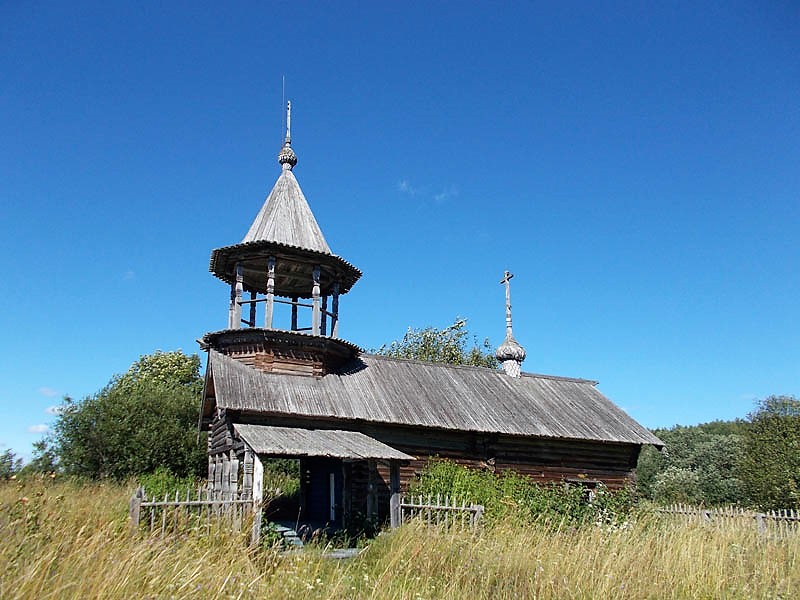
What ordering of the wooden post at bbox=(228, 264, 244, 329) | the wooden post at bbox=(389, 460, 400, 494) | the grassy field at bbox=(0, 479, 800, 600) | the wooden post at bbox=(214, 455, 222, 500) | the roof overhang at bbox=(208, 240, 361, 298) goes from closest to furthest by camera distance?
the grassy field at bbox=(0, 479, 800, 600) → the wooden post at bbox=(389, 460, 400, 494) → the wooden post at bbox=(214, 455, 222, 500) → the roof overhang at bbox=(208, 240, 361, 298) → the wooden post at bbox=(228, 264, 244, 329)

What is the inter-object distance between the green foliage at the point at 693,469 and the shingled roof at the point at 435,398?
14847mm

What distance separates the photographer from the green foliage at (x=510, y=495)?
15.3 m

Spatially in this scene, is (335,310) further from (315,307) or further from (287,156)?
(287,156)

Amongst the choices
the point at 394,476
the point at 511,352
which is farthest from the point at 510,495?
the point at 511,352

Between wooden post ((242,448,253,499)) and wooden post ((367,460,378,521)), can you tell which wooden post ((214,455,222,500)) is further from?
wooden post ((367,460,378,521))

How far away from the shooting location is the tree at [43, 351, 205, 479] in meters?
25.8

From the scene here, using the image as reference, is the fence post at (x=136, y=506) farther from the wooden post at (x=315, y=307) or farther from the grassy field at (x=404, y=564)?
the wooden post at (x=315, y=307)

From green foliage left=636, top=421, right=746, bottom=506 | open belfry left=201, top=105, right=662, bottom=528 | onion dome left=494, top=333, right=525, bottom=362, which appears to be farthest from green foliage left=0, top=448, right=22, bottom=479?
green foliage left=636, top=421, right=746, bottom=506

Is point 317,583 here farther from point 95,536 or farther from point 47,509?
point 47,509

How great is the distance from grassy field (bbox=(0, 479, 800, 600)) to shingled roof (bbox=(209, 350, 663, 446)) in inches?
245

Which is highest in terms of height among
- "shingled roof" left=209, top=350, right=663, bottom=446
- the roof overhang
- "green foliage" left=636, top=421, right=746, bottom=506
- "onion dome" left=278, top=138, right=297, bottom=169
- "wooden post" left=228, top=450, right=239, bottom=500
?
"onion dome" left=278, top=138, right=297, bottom=169

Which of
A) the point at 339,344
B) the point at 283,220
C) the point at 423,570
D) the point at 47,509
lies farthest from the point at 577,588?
the point at 283,220

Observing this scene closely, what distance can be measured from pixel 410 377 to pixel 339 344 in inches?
116

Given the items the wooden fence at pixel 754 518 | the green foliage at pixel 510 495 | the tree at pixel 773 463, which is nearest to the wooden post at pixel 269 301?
the green foliage at pixel 510 495
